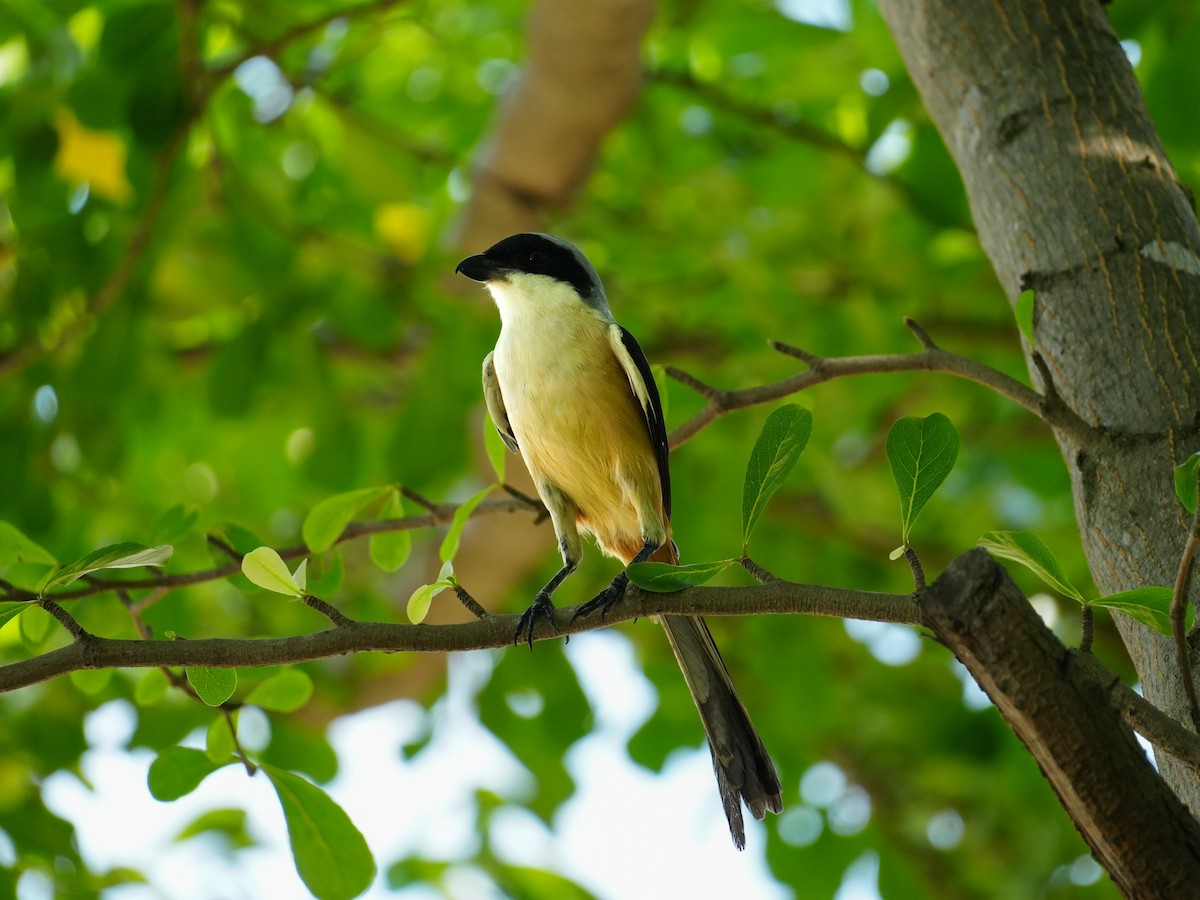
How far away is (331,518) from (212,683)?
54 centimetres

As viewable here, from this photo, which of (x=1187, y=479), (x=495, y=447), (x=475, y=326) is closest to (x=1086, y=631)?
(x=1187, y=479)

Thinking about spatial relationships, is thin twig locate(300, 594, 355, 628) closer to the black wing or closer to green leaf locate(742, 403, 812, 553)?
green leaf locate(742, 403, 812, 553)

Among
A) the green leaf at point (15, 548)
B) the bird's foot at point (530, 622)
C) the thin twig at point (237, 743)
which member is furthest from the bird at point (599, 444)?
the green leaf at point (15, 548)

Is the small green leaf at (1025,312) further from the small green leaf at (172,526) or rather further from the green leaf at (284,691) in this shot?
the small green leaf at (172,526)

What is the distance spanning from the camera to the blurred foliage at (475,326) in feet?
13.4

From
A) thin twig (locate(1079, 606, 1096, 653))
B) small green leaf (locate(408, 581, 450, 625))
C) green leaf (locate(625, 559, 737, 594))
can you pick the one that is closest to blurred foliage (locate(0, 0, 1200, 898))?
small green leaf (locate(408, 581, 450, 625))

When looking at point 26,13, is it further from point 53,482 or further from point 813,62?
point 813,62

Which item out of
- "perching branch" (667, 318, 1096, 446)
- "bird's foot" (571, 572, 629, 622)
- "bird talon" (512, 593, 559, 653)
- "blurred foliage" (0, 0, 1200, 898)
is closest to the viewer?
"bird talon" (512, 593, 559, 653)

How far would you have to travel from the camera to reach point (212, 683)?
1.86 m

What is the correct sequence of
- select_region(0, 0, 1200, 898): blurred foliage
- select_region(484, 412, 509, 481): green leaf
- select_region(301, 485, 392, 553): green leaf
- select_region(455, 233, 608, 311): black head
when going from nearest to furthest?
select_region(301, 485, 392, 553): green leaf
select_region(484, 412, 509, 481): green leaf
select_region(455, 233, 608, 311): black head
select_region(0, 0, 1200, 898): blurred foliage

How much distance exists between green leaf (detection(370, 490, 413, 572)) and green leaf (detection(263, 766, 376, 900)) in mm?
Answer: 564

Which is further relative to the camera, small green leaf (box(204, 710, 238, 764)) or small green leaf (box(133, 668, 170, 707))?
small green leaf (box(133, 668, 170, 707))

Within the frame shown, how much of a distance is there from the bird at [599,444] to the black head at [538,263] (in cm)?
13

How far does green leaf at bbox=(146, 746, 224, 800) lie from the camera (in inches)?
84.0
